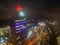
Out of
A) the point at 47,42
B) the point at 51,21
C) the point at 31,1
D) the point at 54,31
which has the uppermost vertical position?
the point at 31,1

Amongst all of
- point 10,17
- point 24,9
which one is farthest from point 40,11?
point 10,17

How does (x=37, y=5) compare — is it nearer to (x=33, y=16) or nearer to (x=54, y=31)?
(x=33, y=16)

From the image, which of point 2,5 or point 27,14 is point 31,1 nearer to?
point 27,14

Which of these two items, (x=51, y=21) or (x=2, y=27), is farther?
(x=51, y=21)

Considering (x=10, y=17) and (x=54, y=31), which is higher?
(x=10, y=17)

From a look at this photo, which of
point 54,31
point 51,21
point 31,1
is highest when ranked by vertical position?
point 31,1

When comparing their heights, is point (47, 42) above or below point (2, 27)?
below

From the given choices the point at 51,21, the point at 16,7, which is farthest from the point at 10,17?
the point at 51,21

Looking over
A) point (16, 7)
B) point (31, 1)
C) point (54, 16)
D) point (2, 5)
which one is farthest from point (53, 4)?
point (2, 5)
